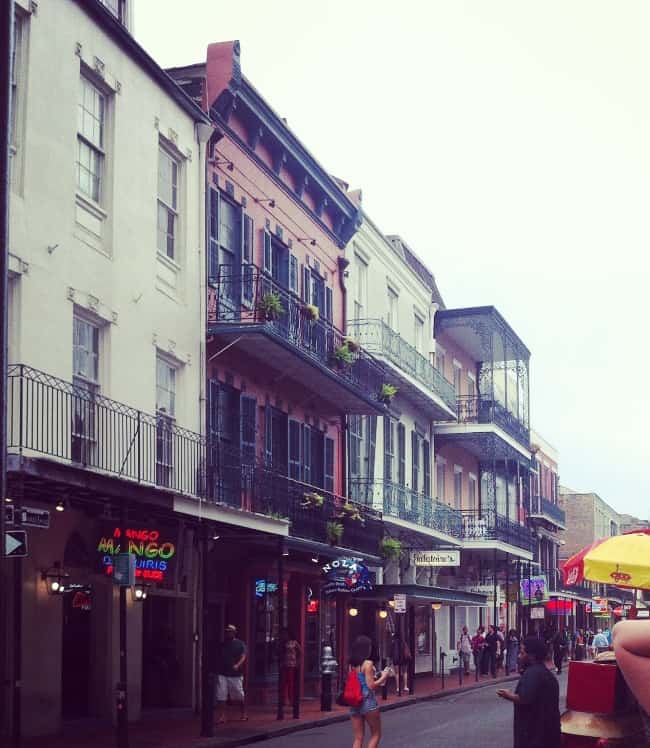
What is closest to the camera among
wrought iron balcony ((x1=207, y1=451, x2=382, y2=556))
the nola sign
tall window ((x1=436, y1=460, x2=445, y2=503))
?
wrought iron balcony ((x1=207, y1=451, x2=382, y2=556))

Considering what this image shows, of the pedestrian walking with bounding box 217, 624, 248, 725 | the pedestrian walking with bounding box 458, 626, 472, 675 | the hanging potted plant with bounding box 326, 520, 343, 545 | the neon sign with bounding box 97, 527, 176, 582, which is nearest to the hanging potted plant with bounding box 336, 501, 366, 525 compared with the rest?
the hanging potted plant with bounding box 326, 520, 343, 545

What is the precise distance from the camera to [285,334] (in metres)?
26.7

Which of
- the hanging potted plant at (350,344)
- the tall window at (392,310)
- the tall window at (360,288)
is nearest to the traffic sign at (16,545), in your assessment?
the hanging potted plant at (350,344)

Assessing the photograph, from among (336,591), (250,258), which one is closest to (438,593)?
(336,591)

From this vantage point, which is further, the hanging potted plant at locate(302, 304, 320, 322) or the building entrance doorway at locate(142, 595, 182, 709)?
the hanging potted plant at locate(302, 304, 320, 322)

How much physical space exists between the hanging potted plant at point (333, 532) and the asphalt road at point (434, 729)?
3.74 m

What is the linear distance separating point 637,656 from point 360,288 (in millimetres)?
28884

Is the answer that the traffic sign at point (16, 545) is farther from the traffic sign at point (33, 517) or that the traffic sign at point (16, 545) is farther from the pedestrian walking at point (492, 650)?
the pedestrian walking at point (492, 650)

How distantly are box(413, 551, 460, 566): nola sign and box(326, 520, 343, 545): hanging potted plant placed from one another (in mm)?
7550

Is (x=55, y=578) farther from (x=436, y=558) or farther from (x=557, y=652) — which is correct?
(x=557, y=652)

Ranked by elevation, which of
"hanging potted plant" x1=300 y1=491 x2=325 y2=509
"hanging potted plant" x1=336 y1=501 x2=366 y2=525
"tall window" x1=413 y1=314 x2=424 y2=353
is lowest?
"hanging potted plant" x1=336 y1=501 x2=366 y2=525

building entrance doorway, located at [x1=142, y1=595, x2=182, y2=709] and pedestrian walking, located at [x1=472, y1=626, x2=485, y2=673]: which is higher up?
building entrance doorway, located at [x1=142, y1=595, x2=182, y2=709]

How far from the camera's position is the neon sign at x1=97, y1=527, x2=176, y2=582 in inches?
804

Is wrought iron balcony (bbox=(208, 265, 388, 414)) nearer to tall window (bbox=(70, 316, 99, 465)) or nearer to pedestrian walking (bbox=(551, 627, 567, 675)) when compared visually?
tall window (bbox=(70, 316, 99, 465))
